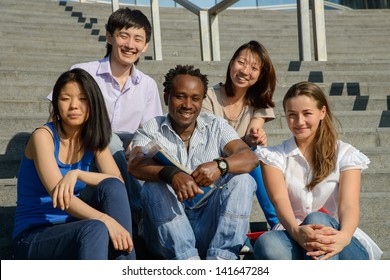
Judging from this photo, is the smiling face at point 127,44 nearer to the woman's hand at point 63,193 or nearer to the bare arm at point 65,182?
the bare arm at point 65,182

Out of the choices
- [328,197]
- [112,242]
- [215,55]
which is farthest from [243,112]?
[215,55]

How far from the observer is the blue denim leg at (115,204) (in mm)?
2828

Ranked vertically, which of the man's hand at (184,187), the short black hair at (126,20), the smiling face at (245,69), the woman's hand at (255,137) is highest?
the short black hair at (126,20)

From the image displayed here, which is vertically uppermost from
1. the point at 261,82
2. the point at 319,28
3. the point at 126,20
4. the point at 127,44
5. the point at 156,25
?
the point at 156,25

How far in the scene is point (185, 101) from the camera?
324cm

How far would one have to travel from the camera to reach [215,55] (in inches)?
263

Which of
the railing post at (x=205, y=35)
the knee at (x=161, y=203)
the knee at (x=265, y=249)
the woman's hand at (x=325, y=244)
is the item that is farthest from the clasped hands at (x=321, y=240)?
the railing post at (x=205, y=35)

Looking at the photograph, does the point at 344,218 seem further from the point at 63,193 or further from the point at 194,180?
the point at 63,193

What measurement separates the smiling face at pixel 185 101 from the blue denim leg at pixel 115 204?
48 centimetres

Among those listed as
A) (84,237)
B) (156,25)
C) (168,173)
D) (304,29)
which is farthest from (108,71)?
(156,25)

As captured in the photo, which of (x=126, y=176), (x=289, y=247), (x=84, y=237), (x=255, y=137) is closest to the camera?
(x=84, y=237)

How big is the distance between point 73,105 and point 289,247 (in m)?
1.08

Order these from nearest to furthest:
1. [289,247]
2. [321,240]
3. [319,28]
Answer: [321,240]
[289,247]
[319,28]

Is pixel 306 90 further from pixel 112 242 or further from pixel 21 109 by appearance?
pixel 21 109
